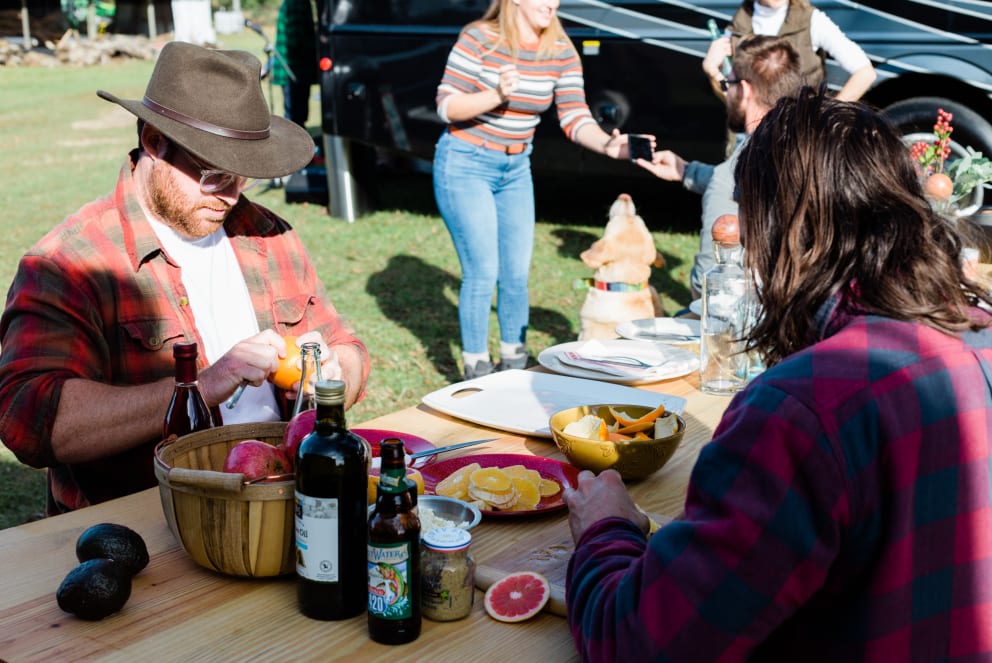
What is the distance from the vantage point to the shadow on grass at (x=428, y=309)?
20.8ft

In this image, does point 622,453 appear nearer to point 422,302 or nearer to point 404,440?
point 404,440

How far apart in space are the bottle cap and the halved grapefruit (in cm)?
39

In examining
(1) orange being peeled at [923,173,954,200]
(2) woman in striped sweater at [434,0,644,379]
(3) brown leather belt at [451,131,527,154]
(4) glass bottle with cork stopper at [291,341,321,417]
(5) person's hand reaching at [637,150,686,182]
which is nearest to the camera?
(4) glass bottle with cork stopper at [291,341,321,417]

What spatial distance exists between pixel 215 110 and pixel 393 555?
4.69 feet

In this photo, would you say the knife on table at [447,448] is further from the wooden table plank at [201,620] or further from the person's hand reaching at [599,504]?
the person's hand reaching at [599,504]

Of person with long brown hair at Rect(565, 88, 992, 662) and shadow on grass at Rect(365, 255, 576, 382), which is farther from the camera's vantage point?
shadow on grass at Rect(365, 255, 576, 382)

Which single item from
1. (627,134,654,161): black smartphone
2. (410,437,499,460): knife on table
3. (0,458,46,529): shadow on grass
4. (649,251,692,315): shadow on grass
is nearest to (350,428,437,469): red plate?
(410,437,499,460): knife on table

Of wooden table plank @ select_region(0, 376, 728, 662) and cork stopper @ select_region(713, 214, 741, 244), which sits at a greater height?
cork stopper @ select_region(713, 214, 741, 244)

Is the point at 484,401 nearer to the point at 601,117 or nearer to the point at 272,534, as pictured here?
the point at 272,534

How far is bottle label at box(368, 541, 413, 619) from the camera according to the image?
1.40 metres

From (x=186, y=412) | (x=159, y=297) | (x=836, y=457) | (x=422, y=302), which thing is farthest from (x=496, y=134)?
(x=836, y=457)

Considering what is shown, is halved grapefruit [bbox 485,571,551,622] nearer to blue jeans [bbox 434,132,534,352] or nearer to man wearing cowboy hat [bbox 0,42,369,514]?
man wearing cowboy hat [bbox 0,42,369,514]

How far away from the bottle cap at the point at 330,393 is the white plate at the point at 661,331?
1.80m

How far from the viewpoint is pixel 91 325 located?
2301 millimetres
